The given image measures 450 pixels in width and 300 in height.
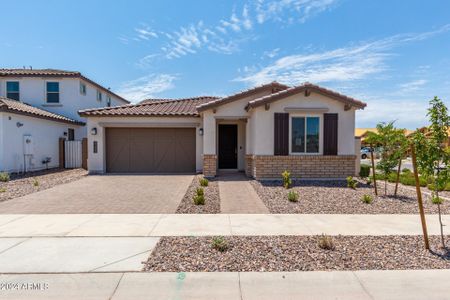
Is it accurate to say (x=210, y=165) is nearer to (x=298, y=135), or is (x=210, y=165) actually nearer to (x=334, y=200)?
(x=298, y=135)

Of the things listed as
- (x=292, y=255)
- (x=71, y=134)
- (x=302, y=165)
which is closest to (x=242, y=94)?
(x=302, y=165)

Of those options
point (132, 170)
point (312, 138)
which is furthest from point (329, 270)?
point (132, 170)

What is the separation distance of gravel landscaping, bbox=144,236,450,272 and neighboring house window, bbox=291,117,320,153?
23.1ft

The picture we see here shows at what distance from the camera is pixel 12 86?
21406 mm

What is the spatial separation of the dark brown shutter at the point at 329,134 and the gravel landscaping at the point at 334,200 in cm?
151

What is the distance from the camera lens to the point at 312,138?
492 inches

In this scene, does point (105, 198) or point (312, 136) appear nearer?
point (105, 198)

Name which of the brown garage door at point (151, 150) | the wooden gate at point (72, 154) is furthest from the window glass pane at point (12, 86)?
the brown garage door at point (151, 150)

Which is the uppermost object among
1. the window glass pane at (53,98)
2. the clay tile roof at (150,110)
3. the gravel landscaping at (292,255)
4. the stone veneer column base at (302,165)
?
the window glass pane at (53,98)

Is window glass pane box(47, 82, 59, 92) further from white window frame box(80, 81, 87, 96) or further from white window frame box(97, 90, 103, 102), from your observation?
white window frame box(97, 90, 103, 102)

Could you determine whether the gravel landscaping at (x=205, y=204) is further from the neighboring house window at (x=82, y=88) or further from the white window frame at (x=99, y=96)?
the white window frame at (x=99, y=96)

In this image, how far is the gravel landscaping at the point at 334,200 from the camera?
25.8ft

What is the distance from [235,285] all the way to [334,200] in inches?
242

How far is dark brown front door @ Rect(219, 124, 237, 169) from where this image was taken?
15.8 meters
